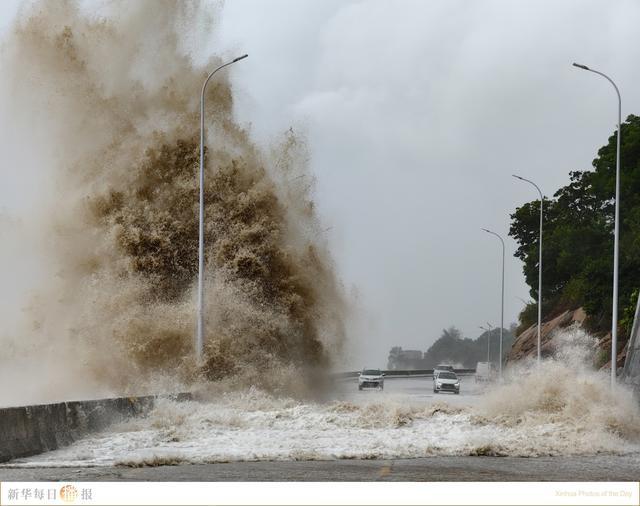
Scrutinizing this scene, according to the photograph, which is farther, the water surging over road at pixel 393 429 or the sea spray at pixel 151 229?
the sea spray at pixel 151 229

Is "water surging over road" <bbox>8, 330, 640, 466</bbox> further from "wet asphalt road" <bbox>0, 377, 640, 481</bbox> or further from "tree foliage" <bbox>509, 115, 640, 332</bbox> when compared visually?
"tree foliage" <bbox>509, 115, 640, 332</bbox>

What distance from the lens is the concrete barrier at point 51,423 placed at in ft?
50.2

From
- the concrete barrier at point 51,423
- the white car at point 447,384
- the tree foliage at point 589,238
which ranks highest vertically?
the tree foliage at point 589,238

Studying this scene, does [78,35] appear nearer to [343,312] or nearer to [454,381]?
[343,312]

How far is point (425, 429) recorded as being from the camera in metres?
19.7

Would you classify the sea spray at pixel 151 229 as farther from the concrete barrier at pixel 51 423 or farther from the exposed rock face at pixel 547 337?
the exposed rock face at pixel 547 337

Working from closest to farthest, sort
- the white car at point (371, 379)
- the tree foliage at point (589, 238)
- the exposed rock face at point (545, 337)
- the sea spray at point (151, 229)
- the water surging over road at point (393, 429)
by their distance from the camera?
the water surging over road at point (393, 429) → the sea spray at point (151, 229) → the tree foliage at point (589, 238) → the white car at point (371, 379) → the exposed rock face at point (545, 337)

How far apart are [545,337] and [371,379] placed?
1659 centimetres

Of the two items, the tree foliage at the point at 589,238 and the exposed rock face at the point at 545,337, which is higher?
the tree foliage at the point at 589,238

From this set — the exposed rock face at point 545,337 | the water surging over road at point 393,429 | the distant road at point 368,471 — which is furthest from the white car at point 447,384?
the distant road at point 368,471

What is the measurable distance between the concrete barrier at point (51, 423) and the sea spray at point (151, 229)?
31.8 feet

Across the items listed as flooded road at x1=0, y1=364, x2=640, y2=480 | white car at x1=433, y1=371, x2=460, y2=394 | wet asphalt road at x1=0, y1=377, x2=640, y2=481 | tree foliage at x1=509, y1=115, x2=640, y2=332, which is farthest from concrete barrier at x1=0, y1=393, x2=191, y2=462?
white car at x1=433, y1=371, x2=460, y2=394

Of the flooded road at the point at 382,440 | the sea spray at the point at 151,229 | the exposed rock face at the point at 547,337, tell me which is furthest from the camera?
the exposed rock face at the point at 547,337

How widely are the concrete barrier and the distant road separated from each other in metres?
1.54
